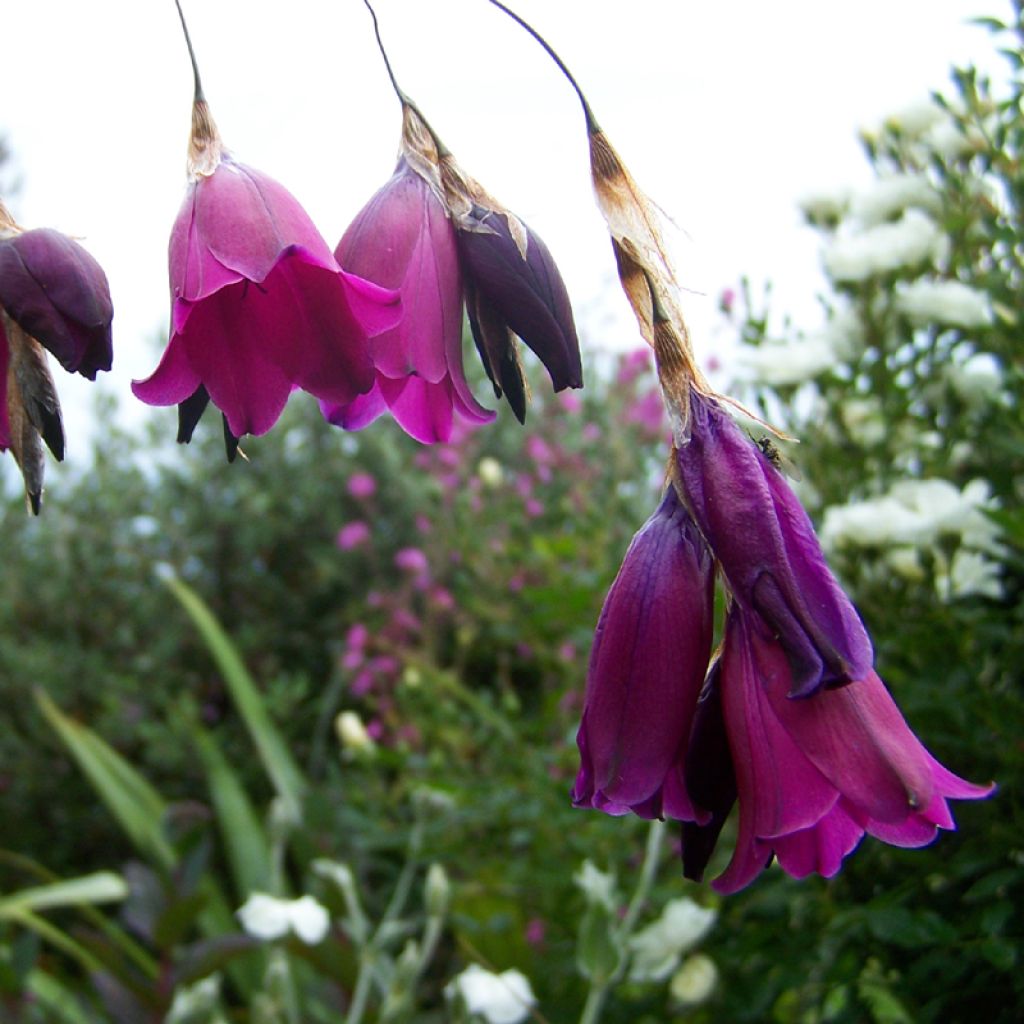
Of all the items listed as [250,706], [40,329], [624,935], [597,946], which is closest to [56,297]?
[40,329]

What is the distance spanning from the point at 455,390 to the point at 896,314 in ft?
3.22

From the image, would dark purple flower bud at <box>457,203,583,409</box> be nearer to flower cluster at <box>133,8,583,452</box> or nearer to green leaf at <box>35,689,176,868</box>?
flower cluster at <box>133,8,583,452</box>

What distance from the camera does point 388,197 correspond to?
1.61ft

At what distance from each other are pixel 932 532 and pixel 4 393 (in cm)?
89

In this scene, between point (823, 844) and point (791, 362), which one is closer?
point (823, 844)

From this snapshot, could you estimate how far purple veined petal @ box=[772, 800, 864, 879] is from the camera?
1.40 ft

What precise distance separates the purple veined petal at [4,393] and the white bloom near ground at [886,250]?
1060 mm

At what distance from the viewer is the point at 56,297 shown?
46 cm

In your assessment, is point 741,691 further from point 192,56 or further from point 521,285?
point 192,56

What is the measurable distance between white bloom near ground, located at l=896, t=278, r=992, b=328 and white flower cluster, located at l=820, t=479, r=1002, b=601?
0.18m

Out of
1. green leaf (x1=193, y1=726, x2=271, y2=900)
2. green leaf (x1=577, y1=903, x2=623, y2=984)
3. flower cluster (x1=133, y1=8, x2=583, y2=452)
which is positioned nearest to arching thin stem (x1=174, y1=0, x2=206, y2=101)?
flower cluster (x1=133, y1=8, x2=583, y2=452)

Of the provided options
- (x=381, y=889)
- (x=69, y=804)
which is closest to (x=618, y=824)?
(x=381, y=889)

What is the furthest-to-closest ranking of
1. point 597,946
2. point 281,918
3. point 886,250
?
point 886,250
point 281,918
point 597,946

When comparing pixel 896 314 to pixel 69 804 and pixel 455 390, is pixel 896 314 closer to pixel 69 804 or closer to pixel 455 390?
pixel 455 390
